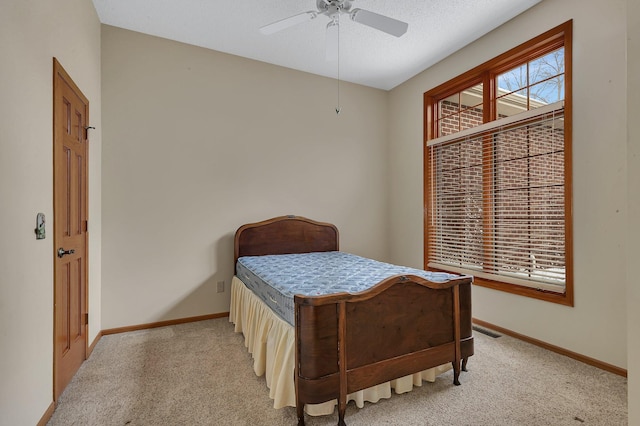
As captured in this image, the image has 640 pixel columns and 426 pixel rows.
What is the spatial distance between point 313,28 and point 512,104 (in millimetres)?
2137

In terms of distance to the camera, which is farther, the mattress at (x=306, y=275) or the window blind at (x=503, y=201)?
the window blind at (x=503, y=201)

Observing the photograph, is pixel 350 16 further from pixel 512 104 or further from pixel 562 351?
pixel 562 351

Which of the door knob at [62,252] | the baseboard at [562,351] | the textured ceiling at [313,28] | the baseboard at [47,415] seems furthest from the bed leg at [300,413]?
the textured ceiling at [313,28]

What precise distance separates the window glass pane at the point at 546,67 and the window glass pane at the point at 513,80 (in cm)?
7

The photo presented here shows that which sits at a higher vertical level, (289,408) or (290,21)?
(290,21)

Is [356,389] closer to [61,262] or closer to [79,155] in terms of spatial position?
[61,262]

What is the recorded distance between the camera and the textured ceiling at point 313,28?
110 inches

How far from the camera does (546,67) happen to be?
2838mm

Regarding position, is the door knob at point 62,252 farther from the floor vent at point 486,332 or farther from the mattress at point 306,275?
the floor vent at point 486,332

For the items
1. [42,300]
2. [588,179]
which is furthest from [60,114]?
[588,179]

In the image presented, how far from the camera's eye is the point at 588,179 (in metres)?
2.45

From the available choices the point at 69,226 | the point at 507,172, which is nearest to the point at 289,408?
the point at 69,226

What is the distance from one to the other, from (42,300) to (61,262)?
1.18 feet

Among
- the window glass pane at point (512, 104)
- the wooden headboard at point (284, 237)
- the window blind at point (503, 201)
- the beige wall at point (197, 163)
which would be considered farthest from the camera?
the wooden headboard at point (284, 237)
